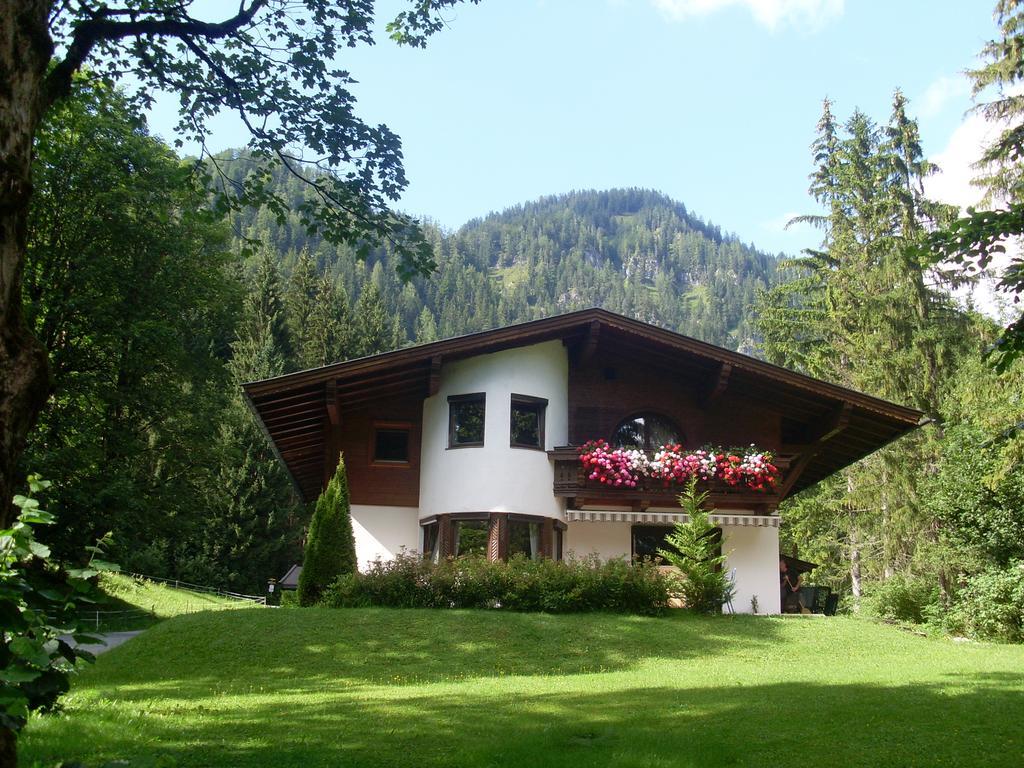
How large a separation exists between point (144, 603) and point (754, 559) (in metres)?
23.0

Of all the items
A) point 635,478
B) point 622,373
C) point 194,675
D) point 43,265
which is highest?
point 43,265

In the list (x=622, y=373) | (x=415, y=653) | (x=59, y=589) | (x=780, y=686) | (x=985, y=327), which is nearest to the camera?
(x=59, y=589)

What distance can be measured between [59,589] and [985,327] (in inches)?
1358

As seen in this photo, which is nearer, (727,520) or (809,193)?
(727,520)

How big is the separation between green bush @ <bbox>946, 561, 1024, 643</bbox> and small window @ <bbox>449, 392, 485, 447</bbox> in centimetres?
1128

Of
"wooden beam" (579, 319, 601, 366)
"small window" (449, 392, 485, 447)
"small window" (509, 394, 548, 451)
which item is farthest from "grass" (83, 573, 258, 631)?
"wooden beam" (579, 319, 601, 366)

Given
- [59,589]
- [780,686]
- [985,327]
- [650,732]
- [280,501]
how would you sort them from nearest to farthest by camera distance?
1. [59,589]
2. [650,732]
3. [780,686]
4. [985,327]
5. [280,501]

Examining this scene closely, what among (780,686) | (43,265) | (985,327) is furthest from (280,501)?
(780,686)

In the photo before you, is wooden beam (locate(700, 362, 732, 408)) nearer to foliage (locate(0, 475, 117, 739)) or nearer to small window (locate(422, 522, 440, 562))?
small window (locate(422, 522, 440, 562))

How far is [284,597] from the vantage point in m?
22.0

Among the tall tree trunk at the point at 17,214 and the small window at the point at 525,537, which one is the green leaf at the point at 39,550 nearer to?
the tall tree trunk at the point at 17,214

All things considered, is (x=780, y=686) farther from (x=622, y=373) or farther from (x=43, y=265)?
(x=43, y=265)

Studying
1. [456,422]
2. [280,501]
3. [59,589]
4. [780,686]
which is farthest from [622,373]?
[280,501]

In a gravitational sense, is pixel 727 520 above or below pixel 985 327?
below
